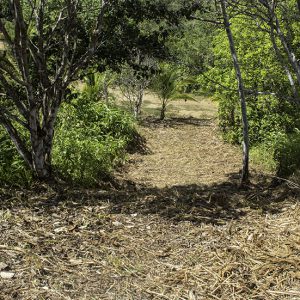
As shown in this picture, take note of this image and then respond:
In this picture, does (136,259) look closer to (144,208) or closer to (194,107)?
(144,208)

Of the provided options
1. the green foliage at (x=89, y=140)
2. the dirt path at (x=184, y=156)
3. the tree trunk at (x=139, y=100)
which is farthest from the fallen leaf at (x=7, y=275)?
the tree trunk at (x=139, y=100)

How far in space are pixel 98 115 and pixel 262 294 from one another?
8097mm

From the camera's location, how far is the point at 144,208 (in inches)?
176

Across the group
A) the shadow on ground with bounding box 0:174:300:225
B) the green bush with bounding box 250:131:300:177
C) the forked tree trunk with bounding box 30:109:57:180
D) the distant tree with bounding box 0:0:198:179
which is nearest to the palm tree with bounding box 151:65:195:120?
the green bush with bounding box 250:131:300:177

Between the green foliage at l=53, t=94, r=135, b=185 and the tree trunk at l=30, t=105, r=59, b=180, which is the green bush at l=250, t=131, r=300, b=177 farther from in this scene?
the tree trunk at l=30, t=105, r=59, b=180

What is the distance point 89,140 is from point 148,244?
14.6ft

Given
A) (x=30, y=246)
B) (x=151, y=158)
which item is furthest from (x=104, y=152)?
(x=30, y=246)

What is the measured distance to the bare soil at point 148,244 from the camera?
2963 mm

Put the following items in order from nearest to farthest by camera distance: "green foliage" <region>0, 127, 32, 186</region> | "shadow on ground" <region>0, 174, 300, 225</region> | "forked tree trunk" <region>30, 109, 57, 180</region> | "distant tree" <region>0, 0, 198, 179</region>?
"shadow on ground" <region>0, 174, 300, 225</region>, "distant tree" <region>0, 0, 198, 179</region>, "forked tree trunk" <region>30, 109, 57, 180</region>, "green foliage" <region>0, 127, 32, 186</region>

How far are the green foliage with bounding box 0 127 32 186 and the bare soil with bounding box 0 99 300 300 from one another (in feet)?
0.82

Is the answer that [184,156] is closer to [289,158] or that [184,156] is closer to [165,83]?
[289,158]

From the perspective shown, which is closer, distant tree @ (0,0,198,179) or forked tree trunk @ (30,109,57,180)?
distant tree @ (0,0,198,179)

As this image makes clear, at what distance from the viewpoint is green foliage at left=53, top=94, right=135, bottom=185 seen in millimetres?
6184

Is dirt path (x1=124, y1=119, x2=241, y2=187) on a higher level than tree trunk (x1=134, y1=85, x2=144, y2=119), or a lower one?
lower
